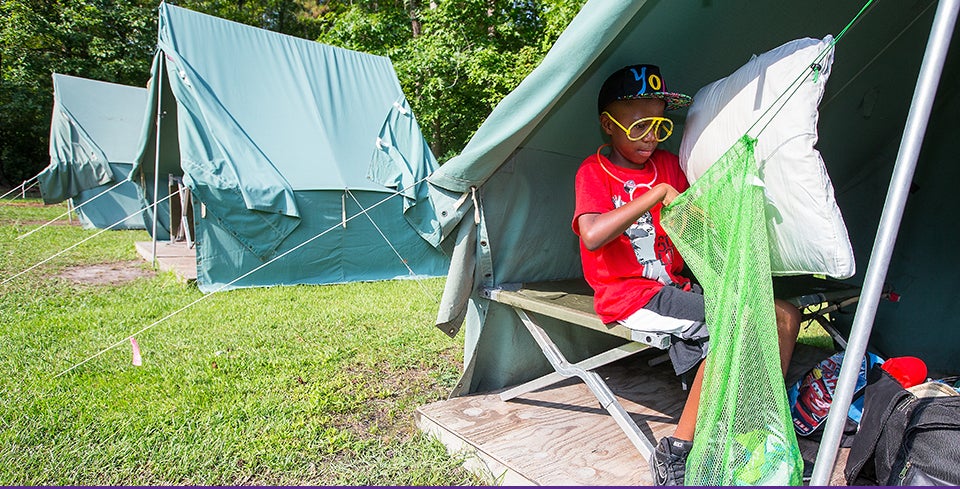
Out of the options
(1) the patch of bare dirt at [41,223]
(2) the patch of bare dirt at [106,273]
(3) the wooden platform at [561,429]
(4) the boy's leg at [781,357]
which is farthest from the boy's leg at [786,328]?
(1) the patch of bare dirt at [41,223]

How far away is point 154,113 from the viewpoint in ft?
20.1

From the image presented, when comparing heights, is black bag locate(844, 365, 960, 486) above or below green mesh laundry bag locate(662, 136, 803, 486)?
below

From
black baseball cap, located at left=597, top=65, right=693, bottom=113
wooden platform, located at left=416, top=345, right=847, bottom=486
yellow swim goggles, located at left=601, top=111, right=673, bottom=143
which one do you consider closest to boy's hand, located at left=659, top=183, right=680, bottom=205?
yellow swim goggles, located at left=601, top=111, right=673, bottom=143

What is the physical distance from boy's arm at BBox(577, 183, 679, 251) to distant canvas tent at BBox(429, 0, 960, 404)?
472mm

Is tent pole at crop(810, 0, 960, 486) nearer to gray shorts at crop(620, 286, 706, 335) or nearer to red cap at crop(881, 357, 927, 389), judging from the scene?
gray shorts at crop(620, 286, 706, 335)

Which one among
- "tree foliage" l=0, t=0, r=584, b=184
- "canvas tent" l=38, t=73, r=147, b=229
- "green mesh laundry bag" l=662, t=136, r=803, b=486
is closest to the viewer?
"green mesh laundry bag" l=662, t=136, r=803, b=486

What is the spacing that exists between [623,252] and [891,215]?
3.12 feet

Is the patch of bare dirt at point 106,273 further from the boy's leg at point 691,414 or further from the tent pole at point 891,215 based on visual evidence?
the tent pole at point 891,215

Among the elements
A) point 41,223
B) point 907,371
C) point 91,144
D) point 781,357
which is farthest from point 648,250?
point 41,223

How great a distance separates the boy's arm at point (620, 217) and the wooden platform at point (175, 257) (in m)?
4.75

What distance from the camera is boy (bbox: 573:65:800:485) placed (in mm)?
1804

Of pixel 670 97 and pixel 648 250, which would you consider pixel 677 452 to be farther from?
pixel 670 97

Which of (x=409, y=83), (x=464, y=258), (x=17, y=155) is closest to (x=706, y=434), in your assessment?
(x=464, y=258)

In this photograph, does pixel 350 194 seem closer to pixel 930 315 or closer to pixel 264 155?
pixel 264 155
